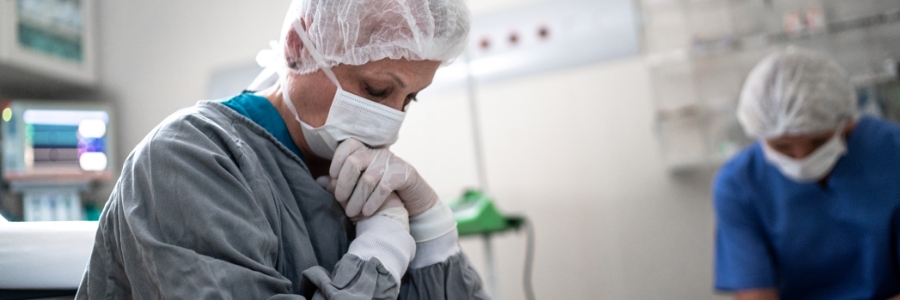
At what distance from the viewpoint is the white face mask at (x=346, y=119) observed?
3.12ft

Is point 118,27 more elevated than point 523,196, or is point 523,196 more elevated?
point 118,27

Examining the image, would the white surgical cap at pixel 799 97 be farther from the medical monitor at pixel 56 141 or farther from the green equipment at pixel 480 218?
the medical monitor at pixel 56 141

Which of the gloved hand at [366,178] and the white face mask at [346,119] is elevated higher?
the white face mask at [346,119]

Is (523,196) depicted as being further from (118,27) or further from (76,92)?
(76,92)

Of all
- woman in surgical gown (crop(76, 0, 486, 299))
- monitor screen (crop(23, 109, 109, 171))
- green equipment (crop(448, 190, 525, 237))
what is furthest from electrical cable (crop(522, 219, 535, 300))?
monitor screen (crop(23, 109, 109, 171))

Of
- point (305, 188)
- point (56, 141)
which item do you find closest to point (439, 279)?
point (305, 188)

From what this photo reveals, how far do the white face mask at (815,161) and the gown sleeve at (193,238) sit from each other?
1.36m

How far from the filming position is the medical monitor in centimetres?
303

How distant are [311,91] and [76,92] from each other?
9.80 ft

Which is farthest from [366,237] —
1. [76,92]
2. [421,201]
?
[76,92]

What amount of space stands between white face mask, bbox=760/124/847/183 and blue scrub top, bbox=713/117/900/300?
4cm

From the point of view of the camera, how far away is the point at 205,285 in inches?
27.6

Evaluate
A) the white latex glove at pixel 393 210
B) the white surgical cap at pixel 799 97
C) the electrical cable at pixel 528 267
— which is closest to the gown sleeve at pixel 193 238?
the white latex glove at pixel 393 210

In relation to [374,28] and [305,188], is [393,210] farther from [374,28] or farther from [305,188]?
[374,28]
